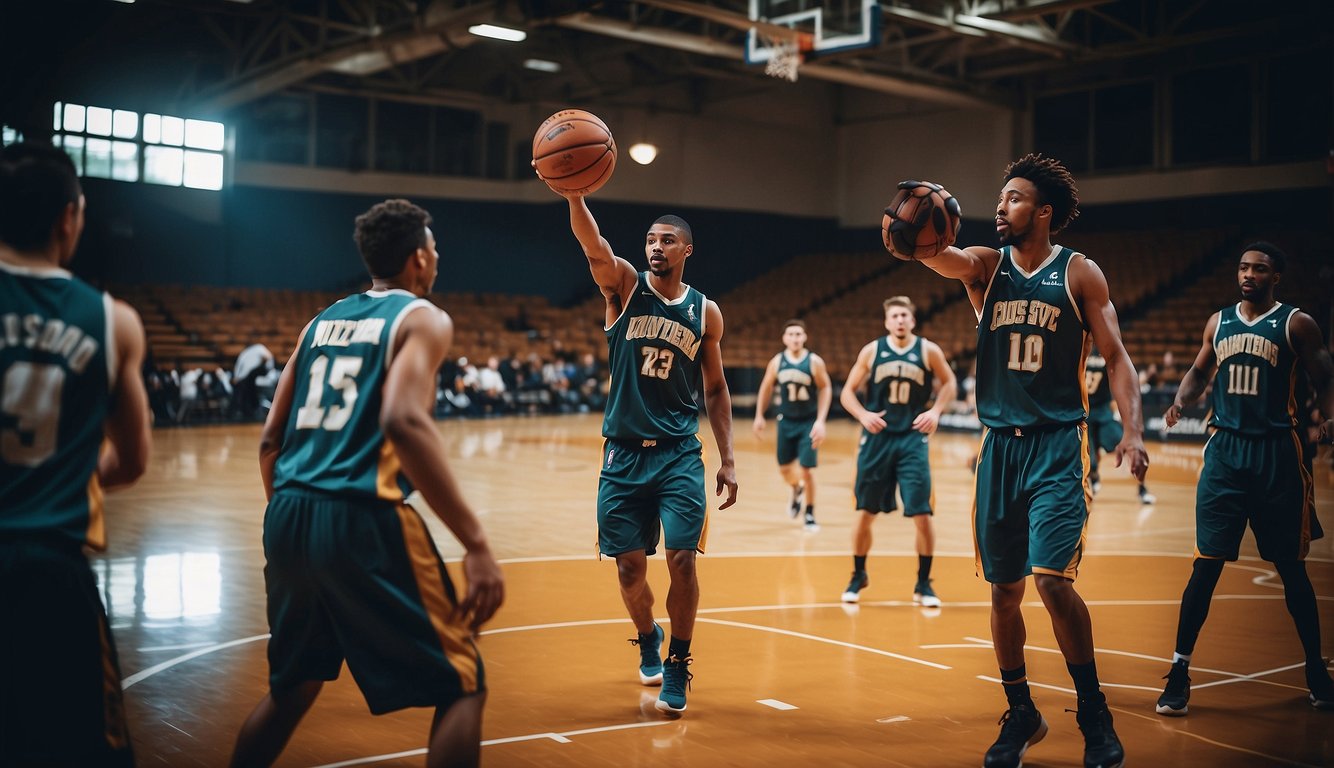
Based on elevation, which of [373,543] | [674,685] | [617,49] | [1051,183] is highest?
[617,49]

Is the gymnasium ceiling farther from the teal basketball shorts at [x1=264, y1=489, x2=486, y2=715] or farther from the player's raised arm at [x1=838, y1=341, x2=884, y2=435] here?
the teal basketball shorts at [x1=264, y1=489, x2=486, y2=715]

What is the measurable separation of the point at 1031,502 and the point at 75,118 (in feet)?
75.2

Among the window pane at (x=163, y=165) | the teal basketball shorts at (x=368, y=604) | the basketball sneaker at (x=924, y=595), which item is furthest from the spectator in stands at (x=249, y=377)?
the teal basketball shorts at (x=368, y=604)

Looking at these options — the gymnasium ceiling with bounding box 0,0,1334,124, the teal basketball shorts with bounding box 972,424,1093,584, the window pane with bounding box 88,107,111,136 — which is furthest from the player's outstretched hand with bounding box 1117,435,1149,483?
the window pane with bounding box 88,107,111,136

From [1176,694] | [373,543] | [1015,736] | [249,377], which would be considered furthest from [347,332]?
[249,377]

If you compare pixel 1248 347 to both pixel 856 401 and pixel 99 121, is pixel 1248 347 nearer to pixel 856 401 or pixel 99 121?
pixel 856 401

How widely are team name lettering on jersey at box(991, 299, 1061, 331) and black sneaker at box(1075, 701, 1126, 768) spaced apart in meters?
1.31

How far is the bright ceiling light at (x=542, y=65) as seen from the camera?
25.5 metres

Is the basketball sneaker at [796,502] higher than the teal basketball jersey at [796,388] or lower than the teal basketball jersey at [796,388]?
lower

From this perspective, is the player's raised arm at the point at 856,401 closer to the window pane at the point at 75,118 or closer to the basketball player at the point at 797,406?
the basketball player at the point at 797,406

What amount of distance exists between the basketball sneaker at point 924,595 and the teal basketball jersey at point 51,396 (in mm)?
5141

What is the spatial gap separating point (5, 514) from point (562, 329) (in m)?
23.4

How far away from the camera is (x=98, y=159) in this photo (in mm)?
23312

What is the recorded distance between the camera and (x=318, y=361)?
122 inches
